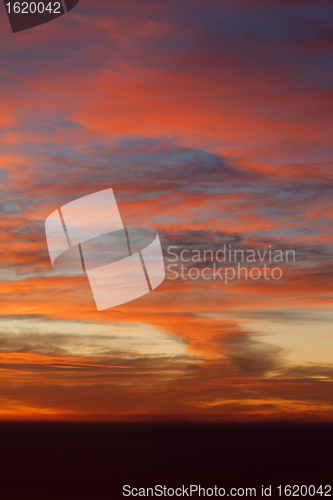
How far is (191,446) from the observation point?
198125mm

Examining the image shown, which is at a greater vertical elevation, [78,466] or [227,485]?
[227,485]

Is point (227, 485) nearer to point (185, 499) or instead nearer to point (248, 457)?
point (185, 499)

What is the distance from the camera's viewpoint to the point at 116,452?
578 ft

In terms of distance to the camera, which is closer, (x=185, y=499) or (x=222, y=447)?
(x=185, y=499)

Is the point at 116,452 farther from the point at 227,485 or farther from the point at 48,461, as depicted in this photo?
the point at 227,485

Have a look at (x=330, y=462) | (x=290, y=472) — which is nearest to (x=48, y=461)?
(x=290, y=472)

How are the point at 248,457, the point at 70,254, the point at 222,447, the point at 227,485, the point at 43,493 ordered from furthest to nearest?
the point at 222,447 → the point at 248,457 → the point at 227,485 → the point at 43,493 → the point at 70,254

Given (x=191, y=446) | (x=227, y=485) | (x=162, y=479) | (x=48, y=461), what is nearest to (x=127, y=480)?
(x=162, y=479)

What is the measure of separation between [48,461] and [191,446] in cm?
6666

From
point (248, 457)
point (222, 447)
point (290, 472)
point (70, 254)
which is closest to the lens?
point (70, 254)

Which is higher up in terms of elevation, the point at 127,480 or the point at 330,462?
the point at 127,480

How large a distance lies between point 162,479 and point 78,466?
29054 mm

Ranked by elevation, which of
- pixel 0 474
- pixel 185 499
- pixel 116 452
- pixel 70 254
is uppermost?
pixel 70 254

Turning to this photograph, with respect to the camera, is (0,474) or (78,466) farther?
(78,466)
